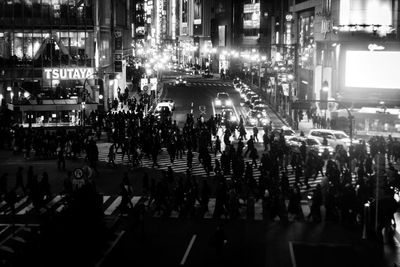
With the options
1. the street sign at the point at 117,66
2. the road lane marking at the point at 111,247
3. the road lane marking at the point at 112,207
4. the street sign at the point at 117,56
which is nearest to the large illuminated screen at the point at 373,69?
the road lane marking at the point at 112,207

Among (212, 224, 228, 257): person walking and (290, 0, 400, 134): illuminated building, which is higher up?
(290, 0, 400, 134): illuminated building

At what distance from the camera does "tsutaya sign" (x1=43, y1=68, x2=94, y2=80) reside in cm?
6112

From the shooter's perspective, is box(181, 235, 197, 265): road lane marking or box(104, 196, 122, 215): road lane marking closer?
box(181, 235, 197, 265): road lane marking

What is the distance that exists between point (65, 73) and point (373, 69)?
91.7ft

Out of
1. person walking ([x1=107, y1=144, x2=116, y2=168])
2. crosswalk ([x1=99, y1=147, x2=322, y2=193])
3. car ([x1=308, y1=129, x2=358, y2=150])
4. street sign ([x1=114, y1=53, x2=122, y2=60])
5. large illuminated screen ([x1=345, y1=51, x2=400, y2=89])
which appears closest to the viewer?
crosswalk ([x1=99, y1=147, x2=322, y2=193])

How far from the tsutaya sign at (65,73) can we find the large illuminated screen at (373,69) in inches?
949

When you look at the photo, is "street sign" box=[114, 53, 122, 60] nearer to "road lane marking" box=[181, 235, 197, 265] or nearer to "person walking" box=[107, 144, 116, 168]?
"person walking" box=[107, 144, 116, 168]

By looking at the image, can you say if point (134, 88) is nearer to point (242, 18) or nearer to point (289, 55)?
point (289, 55)

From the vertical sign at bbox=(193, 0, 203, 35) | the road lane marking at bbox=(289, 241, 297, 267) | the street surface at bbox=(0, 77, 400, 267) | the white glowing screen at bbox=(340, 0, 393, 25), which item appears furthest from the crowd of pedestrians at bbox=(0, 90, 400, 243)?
the vertical sign at bbox=(193, 0, 203, 35)

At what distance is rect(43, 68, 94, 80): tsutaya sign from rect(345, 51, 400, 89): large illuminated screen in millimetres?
24116

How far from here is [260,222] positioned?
22219mm

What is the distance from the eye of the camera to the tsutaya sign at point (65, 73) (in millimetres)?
61125

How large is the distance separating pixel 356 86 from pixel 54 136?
25.4 metres

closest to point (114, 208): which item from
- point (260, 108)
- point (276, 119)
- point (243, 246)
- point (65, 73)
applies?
point (243, 246)
